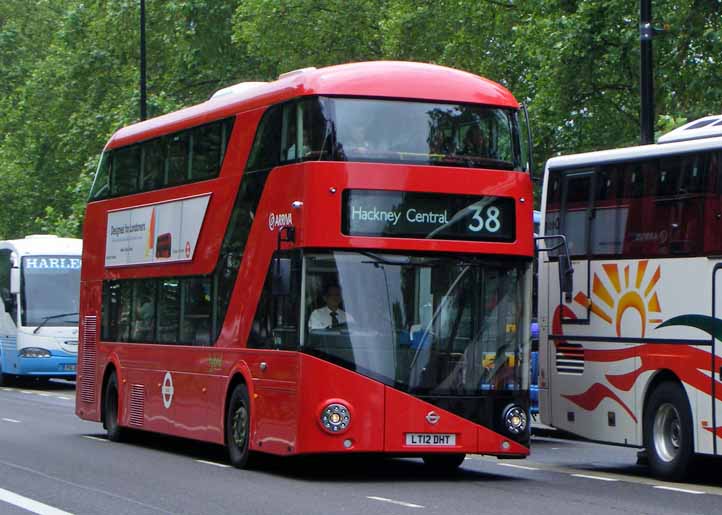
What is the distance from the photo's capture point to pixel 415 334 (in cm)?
1574

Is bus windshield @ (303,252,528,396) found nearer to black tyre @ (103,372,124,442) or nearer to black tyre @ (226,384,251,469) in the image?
black tyre @ (226,384,251,469)

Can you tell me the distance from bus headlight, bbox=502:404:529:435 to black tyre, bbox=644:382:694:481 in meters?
1.75

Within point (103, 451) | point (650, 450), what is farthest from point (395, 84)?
point (103, 451)

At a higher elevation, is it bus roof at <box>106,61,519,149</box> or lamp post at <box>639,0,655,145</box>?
lamp post at <box>639,0,655,145</box>

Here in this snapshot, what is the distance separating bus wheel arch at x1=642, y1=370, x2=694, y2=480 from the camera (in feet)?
54.6

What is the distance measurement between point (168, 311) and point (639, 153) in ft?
20.0

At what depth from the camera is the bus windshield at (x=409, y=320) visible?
15.6m

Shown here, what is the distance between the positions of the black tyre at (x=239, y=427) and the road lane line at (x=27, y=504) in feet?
10.8

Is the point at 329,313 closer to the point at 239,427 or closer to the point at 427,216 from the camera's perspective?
the point at 427,216

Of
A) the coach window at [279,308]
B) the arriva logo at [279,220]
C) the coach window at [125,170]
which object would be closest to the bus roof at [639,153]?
the arriva logo at [279,220]

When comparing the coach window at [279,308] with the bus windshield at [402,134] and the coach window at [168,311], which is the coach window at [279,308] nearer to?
the bus windshield at [402,134]

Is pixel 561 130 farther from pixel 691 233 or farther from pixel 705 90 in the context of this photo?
pixel 691 233

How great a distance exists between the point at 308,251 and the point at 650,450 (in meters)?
4.42

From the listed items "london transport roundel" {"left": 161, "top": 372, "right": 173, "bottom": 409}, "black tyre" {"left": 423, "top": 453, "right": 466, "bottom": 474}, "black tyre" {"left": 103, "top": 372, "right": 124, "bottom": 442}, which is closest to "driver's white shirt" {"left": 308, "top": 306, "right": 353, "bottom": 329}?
"black tyre" {"left": 423, "top": 453, "right": 466, "bottom": 474}
